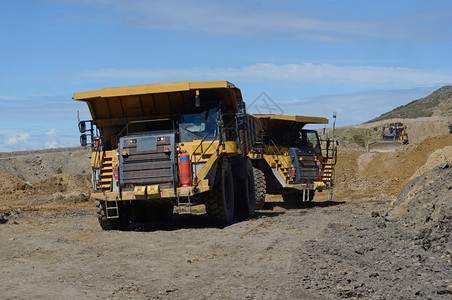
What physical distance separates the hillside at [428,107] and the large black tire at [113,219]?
10195cm

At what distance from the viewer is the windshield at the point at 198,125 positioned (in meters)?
15.4

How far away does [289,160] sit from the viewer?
74.7 feet

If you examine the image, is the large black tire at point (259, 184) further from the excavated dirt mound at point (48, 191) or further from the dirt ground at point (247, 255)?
the excavated dirt mound at point (48, 191)

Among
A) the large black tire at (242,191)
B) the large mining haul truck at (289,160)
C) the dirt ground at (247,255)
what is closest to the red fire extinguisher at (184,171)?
the dirt ground at (247,255)

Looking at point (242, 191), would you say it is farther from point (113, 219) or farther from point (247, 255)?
point (247, 255)

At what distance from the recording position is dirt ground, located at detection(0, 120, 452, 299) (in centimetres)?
836

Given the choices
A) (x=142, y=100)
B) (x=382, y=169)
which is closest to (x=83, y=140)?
(x=142, y=100)

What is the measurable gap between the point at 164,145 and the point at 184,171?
69 cm

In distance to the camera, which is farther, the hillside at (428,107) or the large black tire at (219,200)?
the hillside at (428,107)

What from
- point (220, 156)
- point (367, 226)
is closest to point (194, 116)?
point (220, 156)

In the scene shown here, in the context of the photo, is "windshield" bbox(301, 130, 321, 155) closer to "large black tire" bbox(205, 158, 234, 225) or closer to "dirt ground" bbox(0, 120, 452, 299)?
"dirt ground" bbox(0, 120, 452, 299)

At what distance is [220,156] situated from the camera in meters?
15.5

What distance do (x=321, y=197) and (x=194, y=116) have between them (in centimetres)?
1454

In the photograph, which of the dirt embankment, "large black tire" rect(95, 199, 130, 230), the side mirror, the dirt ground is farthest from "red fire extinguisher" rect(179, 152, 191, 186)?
the dirt embankment
